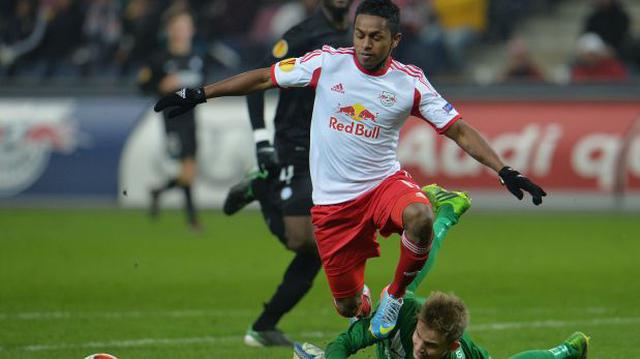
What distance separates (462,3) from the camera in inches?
837

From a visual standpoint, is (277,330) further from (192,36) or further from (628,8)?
(628,8)

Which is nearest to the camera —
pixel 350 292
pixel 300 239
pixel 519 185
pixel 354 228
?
pixel 519 185

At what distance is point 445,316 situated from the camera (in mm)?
6422

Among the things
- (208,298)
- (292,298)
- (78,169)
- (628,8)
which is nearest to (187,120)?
(78,169)

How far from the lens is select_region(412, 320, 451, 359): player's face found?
645cm

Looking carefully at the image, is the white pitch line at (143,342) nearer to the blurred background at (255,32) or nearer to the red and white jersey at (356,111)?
the red and white jersey at (356,111)

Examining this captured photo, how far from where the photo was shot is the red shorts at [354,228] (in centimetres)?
744

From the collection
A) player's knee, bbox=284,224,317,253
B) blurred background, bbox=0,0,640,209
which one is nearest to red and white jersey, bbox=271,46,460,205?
player's knee, bbox=284,224,317,253

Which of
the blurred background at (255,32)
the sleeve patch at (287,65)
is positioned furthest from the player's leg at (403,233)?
the blurred background at (255,32)

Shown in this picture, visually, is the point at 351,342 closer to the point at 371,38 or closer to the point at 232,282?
the point at 371,38

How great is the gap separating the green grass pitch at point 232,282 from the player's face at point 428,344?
5.98ft

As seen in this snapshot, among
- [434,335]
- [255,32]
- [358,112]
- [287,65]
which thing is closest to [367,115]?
[358,112]

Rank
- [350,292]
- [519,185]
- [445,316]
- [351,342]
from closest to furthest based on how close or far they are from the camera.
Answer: [445,316]
[519,185]
[351,342]
[350,292]

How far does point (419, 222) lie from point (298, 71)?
1149 mm
